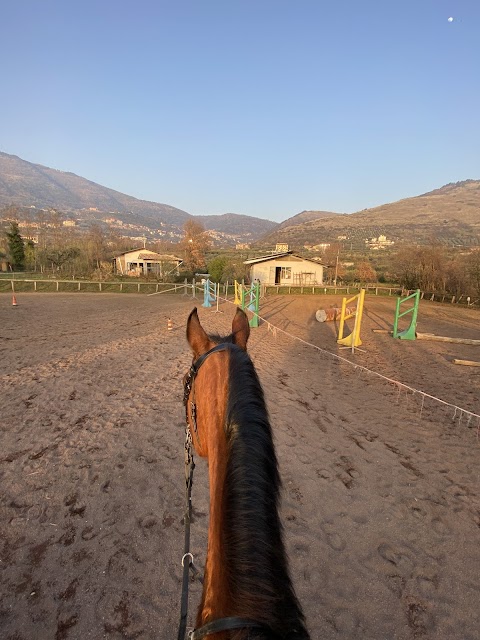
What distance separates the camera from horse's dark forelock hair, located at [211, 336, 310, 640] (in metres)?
0.89

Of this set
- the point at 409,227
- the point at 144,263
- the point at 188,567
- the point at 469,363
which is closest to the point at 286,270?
the point at 144,263

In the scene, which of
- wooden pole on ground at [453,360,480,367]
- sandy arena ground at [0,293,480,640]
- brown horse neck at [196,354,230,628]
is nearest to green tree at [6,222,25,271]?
sandy arena ground at [0,293,480,640]

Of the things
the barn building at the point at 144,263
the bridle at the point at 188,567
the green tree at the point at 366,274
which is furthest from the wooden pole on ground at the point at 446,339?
the barn building at the point at 144,263

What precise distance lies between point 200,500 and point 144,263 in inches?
1630

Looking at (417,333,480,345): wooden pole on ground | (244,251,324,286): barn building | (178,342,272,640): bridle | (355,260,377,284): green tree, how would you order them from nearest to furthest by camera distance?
(178,342,272,640): bridle
(417,333,480,345): wooden pole on ground
(244,251,324,286): barn building
(355,260,377,284): green tree

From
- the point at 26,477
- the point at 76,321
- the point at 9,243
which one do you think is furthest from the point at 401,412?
the point at 9,243

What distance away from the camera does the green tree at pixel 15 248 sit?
122ft

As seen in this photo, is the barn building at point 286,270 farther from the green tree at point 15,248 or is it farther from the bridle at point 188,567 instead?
the bridle at point 188,567

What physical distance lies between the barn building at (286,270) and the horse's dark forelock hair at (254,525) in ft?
104

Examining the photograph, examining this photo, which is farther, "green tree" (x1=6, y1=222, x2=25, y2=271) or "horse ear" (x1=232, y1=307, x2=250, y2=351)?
"green tree" (x1=6, y1=222, x2=25, y2=271)

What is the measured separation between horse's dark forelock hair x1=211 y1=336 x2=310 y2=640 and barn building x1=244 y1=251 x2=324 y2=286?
104 ft

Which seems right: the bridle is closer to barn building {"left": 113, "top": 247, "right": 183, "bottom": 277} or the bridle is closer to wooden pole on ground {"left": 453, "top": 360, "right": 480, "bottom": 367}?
wooden pole on ground {"left": 453, "top": 360, "right": 480, "bottom": 367}

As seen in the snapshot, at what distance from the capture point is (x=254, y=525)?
3.33 ft

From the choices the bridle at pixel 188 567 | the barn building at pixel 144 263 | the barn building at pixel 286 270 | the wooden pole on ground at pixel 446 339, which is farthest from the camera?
the barn building at pixel 144 263
